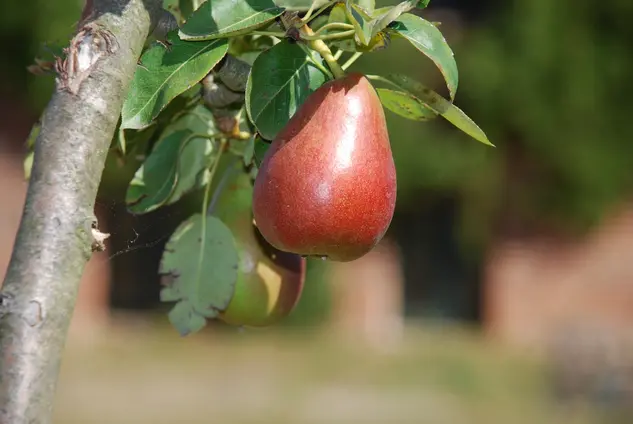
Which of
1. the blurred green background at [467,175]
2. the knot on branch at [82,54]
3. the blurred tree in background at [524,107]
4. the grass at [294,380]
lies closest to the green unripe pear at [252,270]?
the knot on branch at [82,54]

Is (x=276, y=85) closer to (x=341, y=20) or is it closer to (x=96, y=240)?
(x=341, y=20)

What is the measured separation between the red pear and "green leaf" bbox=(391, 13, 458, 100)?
0.07 m

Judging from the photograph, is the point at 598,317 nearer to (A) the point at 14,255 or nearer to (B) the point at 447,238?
(B) the point at 447,238

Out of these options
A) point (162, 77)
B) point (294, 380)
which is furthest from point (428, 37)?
point (294, 380)

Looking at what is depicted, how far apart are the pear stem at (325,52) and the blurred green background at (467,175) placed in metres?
6.31

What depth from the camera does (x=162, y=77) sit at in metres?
0.78

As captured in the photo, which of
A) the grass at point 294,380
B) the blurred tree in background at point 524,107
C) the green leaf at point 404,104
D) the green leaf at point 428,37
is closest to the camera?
the green leaf at point 428,37

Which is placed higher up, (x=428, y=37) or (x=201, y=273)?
(x=428, y=37)

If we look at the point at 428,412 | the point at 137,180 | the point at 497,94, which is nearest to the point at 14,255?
the point at 137,180

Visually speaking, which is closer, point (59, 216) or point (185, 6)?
point (59, 216)

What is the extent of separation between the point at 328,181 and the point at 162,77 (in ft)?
0.49

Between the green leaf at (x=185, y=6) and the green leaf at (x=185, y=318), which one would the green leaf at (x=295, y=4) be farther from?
the green leaf at (x=185, y=318)

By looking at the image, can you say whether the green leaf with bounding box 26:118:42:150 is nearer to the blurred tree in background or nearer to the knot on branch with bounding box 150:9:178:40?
the knot on branch with bounding box 150:9:178:40

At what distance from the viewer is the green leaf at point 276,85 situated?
81 centimetres
